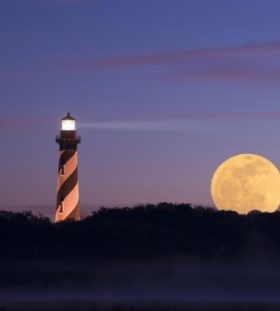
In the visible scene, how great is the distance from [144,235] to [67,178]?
3.90 m

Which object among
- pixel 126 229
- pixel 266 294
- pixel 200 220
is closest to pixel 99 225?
pixel 126 229

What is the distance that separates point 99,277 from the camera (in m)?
44.2

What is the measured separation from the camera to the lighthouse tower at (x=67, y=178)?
5000cm

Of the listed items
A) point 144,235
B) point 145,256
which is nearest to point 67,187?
point 144,235

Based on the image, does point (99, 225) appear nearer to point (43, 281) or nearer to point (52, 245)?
point (52, 245)

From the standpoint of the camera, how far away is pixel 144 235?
48500 millimetres

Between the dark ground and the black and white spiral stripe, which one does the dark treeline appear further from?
the black and white spiral stripe

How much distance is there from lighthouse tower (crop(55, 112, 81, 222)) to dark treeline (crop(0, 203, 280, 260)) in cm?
69

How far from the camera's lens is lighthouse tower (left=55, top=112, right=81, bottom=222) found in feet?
164

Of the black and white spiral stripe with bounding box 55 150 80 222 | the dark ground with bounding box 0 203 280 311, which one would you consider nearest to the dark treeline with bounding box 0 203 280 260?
the dark ground with bounding box 0 203 280 311

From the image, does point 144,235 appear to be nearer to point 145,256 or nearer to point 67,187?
point 145,256

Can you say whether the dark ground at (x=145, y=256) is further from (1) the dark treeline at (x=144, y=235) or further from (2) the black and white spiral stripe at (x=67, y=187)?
(2) the black and white spiral stripe at (x=67, y=187)

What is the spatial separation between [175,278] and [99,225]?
4938 millimetres

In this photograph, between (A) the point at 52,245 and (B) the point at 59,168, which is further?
(B) the point at 59,168
